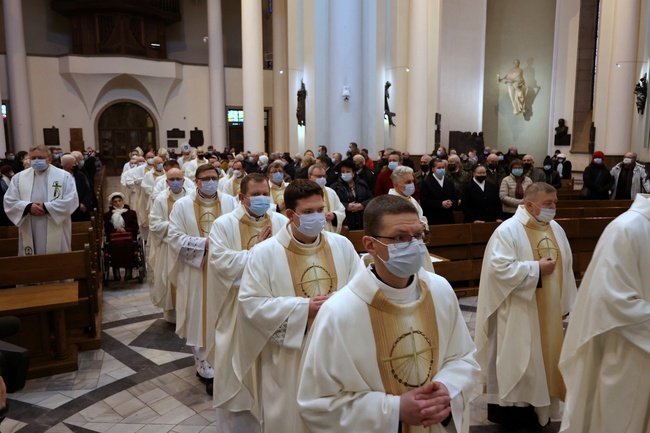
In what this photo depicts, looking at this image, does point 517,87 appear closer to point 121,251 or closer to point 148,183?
point 148,183

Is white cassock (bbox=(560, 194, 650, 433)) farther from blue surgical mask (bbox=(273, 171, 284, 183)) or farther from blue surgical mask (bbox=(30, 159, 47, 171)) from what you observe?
blue surgical mask (bbox=(30, 159, 47, 171))

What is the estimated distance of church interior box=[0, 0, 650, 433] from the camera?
5.43 metres

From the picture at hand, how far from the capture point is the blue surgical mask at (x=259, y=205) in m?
4.33

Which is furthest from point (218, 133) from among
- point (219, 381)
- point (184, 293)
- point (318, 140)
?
point (219, 381)

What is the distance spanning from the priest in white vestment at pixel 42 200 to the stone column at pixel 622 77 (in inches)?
664

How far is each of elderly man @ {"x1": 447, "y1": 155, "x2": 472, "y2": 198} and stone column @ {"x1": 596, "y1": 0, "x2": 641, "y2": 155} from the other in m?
11.0

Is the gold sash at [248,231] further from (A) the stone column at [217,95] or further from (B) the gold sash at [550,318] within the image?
(A) the stone column at [217,95]

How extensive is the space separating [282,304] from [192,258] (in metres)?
2.31

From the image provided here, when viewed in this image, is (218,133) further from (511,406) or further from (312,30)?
(511,406)

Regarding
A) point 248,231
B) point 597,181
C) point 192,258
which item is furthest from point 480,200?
point 597,181

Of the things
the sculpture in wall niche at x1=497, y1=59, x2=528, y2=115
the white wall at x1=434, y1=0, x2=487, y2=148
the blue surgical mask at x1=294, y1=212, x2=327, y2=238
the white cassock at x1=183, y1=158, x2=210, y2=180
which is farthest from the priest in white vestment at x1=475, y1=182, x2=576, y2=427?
the sculpture in wall niche at x1=497, y1=59, x2=528, y2=115

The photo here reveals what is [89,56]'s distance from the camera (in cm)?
2391

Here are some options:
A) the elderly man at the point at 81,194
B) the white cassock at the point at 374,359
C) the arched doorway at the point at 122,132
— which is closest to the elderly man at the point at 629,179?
the elderly man at the point at 81,194

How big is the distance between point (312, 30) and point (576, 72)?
11361 millimetres
